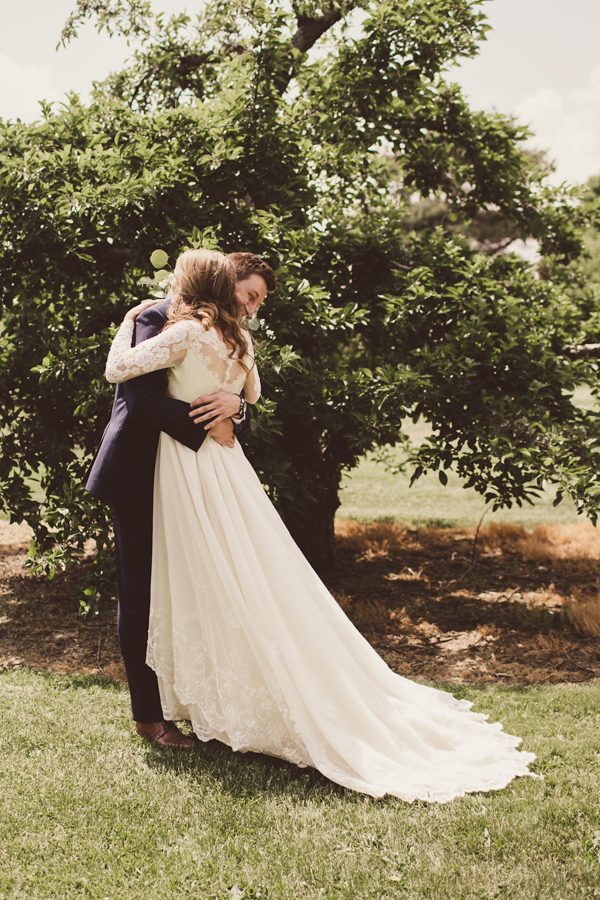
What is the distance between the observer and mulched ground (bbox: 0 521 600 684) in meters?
5.37

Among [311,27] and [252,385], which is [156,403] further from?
[311,27]

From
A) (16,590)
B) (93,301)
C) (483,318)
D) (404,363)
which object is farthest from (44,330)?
(483,318)

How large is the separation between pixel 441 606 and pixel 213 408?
3492 mm

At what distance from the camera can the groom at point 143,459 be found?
12.2ft

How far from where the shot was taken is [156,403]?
371 cm

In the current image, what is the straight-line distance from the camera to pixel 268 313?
5.64m

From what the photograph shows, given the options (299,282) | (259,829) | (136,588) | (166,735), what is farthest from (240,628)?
(299,282)

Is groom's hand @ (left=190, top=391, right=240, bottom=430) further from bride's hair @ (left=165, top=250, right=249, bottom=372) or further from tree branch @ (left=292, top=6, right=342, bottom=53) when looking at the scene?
tree branch @ (left=292, top=6, right=342, bottom=53)

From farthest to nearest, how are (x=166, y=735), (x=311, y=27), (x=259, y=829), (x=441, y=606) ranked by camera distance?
(x=311, y=27)
(x=441, y=606)
(x=166, y=735)
(x=259, y=829)

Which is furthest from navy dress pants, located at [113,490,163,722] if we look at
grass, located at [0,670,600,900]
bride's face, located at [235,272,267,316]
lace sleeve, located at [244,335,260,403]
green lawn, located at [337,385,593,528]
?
green lawn, located at [337,385,593,528]

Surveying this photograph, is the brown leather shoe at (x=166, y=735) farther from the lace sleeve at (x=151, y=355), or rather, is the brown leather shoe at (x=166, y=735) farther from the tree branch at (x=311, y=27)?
the tree branch at (x=311, y=27)

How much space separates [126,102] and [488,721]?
243 inches

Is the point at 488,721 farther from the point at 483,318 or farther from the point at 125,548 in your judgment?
the point at 483,318

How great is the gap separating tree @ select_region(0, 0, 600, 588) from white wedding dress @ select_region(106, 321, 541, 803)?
137cm
